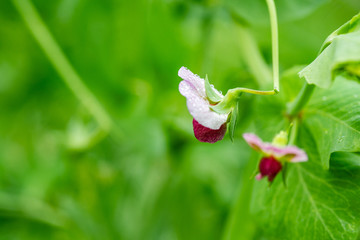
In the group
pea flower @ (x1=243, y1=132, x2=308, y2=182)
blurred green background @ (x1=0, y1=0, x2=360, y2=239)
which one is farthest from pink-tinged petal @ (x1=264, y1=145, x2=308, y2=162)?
blurred green background @ (x1=0, y1=0, x2=360, y2=239)

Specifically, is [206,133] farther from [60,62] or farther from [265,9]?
[60,62]

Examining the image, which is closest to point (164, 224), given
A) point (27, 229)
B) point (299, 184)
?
point (27, 229)

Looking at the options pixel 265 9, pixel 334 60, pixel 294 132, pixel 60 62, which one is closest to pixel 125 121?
pixel 60 62

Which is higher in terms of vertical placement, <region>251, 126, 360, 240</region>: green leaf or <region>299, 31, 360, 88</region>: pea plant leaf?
<region>299, 31, 360, 88</region>: pea plant leaf

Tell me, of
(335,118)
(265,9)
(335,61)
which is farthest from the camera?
(265,9)

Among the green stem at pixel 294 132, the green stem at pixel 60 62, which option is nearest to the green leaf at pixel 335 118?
the green stem at pixel 294 132

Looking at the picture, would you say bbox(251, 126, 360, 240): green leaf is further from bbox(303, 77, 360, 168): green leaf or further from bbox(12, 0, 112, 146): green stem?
bbox(12, 0, 112, 146): green stem
